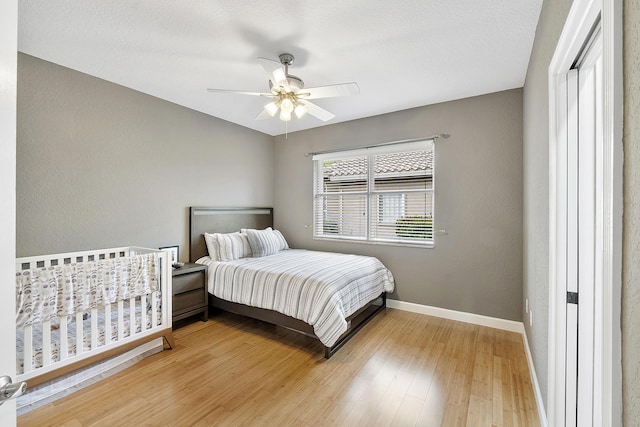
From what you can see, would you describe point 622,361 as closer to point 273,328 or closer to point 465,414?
point 465,414

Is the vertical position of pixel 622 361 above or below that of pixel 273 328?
above

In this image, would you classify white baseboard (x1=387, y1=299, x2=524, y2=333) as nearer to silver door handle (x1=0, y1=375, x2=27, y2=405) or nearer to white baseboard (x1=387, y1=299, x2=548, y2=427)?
white baseboard (x1=387, y1=299, x2=548, y2=427)

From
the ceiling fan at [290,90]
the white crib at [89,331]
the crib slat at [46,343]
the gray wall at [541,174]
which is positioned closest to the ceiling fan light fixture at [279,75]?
the ceiling fan at [290,90]

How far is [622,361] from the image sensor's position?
2.06 ft

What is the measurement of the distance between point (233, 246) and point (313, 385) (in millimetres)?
2006

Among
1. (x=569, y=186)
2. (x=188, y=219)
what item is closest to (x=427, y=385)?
(x=569, y=186)

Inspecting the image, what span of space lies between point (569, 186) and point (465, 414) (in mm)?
1488

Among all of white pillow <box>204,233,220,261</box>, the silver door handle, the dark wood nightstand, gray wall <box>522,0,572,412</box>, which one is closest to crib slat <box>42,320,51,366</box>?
the dark wood nightstand

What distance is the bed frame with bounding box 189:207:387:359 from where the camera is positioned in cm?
275

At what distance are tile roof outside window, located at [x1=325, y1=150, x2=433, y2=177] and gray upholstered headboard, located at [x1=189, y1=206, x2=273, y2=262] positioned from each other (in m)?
1.33

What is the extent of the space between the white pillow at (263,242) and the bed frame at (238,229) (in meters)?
0.37

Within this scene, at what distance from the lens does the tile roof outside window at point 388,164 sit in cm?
360

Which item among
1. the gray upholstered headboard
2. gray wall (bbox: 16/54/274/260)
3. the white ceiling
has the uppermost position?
the white ceiling

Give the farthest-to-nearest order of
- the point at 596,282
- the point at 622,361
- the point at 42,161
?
the point at 42,161 < the point at 596,282 < the point at 622,361
